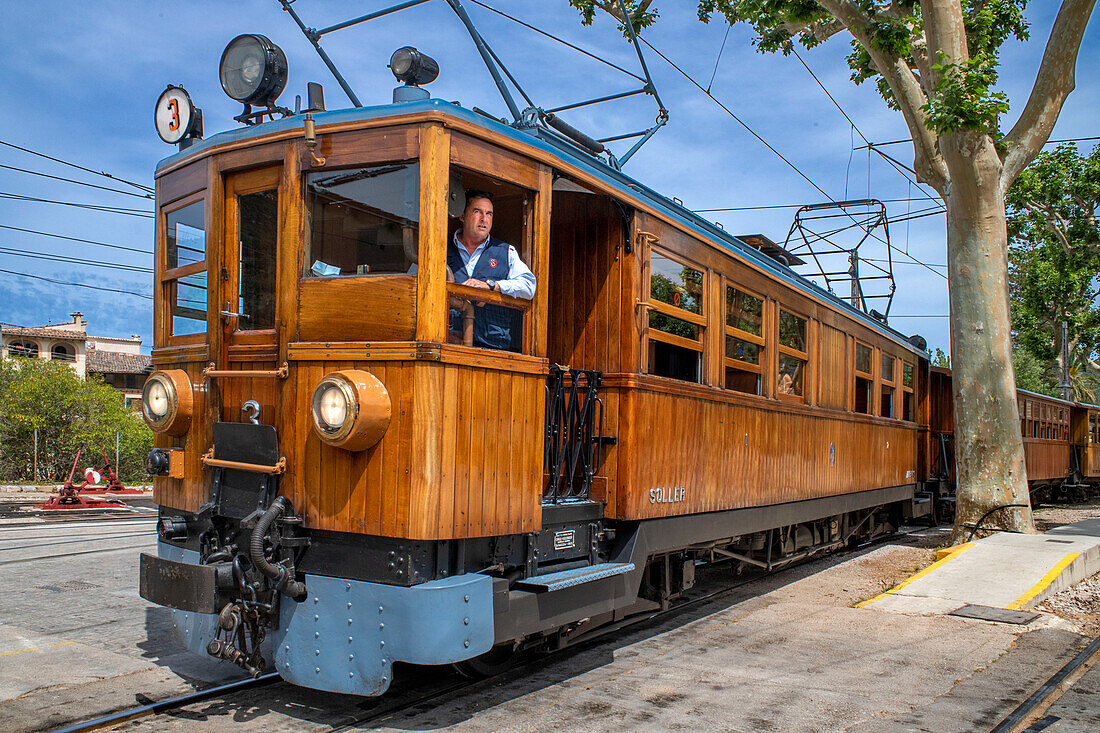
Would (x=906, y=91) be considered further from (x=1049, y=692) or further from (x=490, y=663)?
(x=490, y=663)

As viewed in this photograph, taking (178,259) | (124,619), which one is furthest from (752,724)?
(124,619)

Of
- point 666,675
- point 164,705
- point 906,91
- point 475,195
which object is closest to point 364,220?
point 475,195

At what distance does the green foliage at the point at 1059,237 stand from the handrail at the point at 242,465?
20.7 meters

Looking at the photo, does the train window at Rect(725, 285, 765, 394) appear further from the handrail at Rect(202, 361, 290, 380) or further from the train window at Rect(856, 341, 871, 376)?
the handrail at Rect(202, 361, 290, 380)

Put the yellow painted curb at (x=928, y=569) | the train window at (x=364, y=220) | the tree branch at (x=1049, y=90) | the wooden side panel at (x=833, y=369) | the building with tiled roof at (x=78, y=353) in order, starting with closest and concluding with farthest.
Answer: the train window at (x=364, y=220), the yellow painted curb at (x=928, y=569), the wooden side panel at (x=833, y=369), the tree branch at (x=1049, y=90), the building with tiled roof at (x=78, y=353)

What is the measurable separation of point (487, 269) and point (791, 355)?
4.58 m

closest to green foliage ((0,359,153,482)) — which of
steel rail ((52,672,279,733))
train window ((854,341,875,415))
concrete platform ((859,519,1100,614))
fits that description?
train window ((854,341,875,415))

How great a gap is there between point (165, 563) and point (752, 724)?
10.2ft

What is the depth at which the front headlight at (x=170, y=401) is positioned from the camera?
4.86 metres

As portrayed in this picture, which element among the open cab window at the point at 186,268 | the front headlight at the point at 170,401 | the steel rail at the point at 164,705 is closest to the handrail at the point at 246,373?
the front headlight at the point at 170,401

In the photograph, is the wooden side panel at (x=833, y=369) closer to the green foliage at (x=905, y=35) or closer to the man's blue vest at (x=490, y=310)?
the green foliage at (x=905, y=35)

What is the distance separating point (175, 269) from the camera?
5.26 m

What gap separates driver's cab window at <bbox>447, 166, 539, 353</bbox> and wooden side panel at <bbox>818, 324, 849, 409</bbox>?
5284 mm

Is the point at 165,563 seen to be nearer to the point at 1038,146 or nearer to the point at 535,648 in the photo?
the point at 535,648
